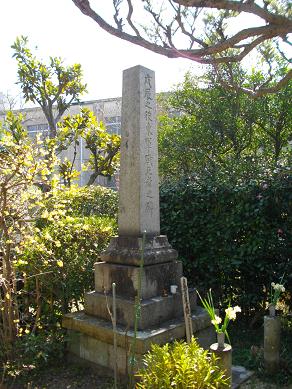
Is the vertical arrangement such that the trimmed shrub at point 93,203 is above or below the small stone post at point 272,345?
above

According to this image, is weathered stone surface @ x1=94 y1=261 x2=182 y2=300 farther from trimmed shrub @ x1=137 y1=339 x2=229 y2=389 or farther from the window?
the window

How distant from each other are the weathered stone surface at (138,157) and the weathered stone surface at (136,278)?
1.36 ft

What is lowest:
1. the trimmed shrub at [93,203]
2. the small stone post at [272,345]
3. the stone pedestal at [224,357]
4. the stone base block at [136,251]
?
the small stone post at [272,345]

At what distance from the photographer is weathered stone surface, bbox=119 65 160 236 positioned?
4387mm

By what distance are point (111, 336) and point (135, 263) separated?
78cm

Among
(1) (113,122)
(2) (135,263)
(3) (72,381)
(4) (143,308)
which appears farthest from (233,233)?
(1) (113,122)

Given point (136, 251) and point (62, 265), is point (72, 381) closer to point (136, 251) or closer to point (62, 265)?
point (62, 265)

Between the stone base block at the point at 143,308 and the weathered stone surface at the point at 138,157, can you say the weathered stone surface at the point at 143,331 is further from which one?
the weathered stone surface at the point at 138,157

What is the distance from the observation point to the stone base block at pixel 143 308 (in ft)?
12.8

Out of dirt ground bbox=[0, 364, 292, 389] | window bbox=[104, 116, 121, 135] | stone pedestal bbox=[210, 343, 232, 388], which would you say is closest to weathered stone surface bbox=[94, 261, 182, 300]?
dirt ground bbox=[0, 364, 292, 389]

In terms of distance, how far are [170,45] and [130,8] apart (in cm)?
79

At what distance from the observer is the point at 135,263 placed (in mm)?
4184

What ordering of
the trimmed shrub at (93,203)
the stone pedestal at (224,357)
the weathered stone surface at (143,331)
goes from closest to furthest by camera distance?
the stone pedestal at (224,357)
the weathered stone surface at (143,331)
the trimmed shrub at (93,203)

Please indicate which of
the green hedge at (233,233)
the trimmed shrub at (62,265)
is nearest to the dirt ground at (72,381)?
the trimmed shrub at (62,265)
